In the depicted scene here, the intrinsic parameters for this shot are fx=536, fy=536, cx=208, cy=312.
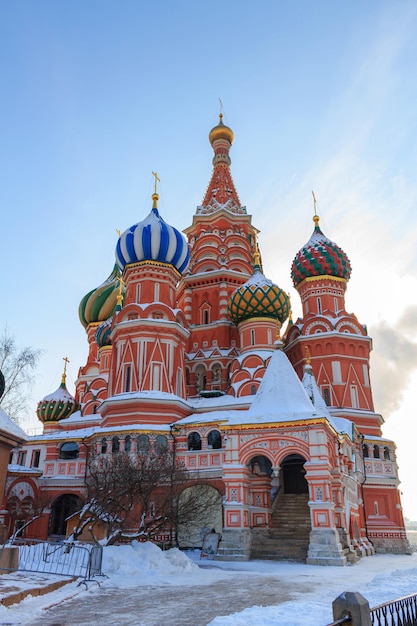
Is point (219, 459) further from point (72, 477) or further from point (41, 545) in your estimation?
point (41, 545)

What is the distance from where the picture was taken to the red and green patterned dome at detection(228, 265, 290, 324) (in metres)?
24.5

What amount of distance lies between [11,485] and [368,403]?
15660 mm

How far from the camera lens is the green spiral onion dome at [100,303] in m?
32.6

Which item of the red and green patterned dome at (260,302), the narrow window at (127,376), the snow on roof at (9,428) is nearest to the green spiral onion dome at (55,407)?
the narrow window at (127,376)

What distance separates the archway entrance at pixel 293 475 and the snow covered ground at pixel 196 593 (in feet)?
20.7

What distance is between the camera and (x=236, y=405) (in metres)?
22.0

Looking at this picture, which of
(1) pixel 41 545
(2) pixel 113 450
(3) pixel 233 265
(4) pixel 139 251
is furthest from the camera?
(3) pixel 233 265

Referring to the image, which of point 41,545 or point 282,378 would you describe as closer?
point 41,545

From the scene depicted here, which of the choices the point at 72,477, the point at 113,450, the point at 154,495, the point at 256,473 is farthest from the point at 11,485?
the point at 256,473

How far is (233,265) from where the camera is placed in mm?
29750

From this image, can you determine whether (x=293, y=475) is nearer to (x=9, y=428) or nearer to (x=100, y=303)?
(x=9, y=428)

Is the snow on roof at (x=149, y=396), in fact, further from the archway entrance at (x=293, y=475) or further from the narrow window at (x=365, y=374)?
the narrow window at (x=365, y=374)

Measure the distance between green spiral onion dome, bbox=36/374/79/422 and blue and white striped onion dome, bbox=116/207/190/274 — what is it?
833cm

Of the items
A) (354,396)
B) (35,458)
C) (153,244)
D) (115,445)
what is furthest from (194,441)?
(153,244)
